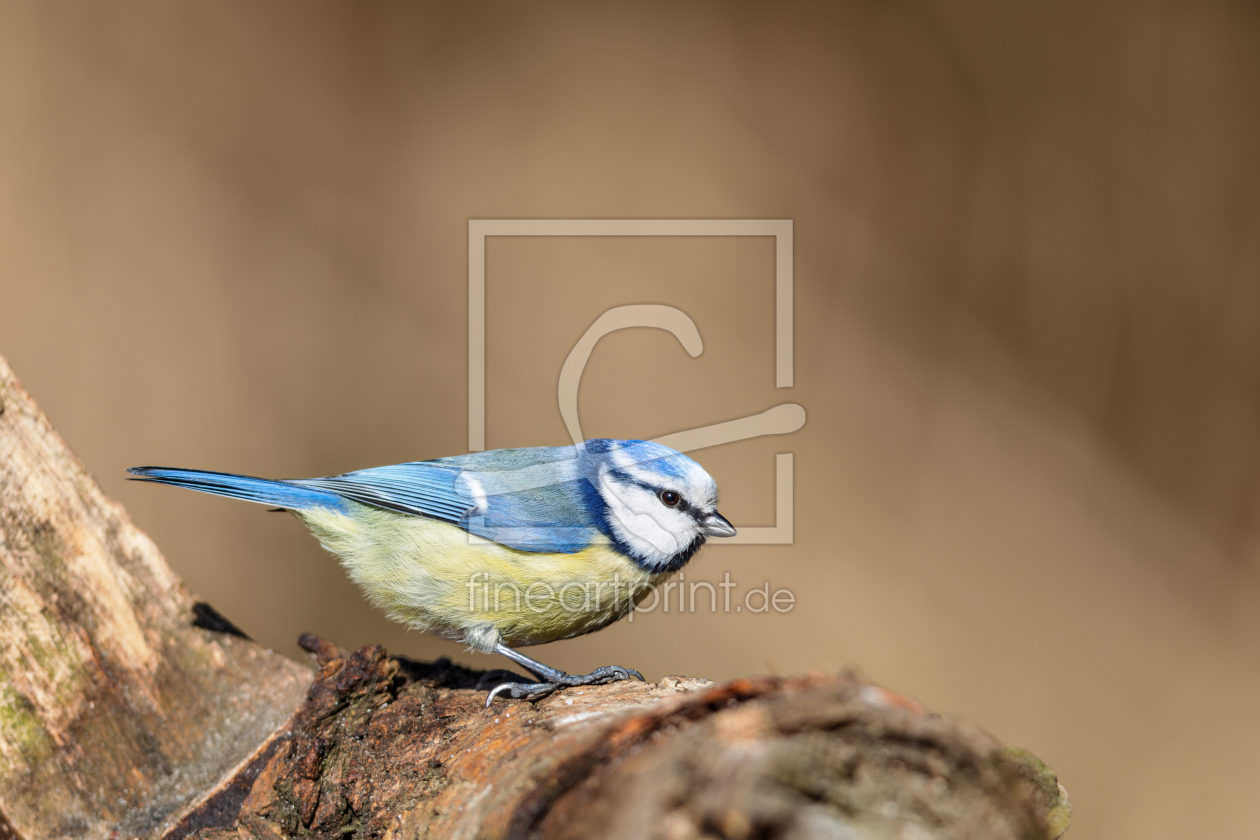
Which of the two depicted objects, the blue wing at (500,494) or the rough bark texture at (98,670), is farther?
the blue wing at (500,494)

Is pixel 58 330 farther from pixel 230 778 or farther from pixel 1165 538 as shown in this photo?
pixel 1165 538

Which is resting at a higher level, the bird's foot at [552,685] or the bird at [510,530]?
the bird at [510,530]

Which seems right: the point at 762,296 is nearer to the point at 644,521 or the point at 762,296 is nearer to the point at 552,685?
the point at 644,521

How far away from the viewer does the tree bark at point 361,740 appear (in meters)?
0.69

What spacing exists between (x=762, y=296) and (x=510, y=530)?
75.2 inches

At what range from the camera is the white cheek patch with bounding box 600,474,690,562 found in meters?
2.02

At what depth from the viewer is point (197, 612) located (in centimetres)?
194

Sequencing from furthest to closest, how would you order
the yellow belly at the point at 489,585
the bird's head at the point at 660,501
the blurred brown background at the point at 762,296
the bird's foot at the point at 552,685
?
the blurred brown background at the point at 762,296 → the bird's head at the point at 660,501 → the yellow belly at the point at 489,585 → the bird's foot at the point at 552,685

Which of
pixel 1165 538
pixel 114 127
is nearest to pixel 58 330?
pixel 114 127

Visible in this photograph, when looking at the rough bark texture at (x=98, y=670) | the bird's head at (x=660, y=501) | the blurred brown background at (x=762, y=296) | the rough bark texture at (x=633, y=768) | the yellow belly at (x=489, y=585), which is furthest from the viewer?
the blurred brown background at (x=762, y=296)

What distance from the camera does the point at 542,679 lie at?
1892 millimetres

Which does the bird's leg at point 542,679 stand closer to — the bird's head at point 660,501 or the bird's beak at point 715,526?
the bird's head at point 660,501

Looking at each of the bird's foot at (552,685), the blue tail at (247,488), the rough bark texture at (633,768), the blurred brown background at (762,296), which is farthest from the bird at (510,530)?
the blurred brown background at (762,296)

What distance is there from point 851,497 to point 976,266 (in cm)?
105
